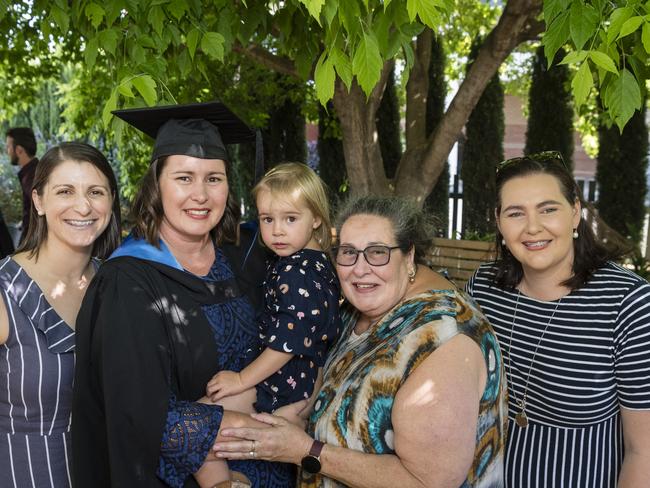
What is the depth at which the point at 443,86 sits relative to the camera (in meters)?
11.8

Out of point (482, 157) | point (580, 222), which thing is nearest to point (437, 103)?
point (482, 157)

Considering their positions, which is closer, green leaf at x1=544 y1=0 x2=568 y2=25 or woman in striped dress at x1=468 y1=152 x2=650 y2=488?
green leaf at x1=544 y1=0 x2=568 y2=25

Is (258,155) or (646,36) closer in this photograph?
(646,36)

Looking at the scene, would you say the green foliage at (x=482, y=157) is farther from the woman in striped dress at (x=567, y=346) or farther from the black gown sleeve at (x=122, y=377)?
the black gown sleeve at (x=122, y=377)

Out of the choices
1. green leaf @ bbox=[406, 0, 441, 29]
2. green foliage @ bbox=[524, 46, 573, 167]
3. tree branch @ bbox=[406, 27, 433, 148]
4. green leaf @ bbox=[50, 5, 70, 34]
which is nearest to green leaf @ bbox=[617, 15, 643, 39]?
green leaf @ bbox=[406, 0, 441, 29]

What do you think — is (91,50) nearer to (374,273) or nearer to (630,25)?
(374,273)

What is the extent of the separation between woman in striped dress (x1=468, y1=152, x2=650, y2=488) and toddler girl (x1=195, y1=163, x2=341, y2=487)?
2.35 feet

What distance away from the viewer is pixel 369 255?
220 cm

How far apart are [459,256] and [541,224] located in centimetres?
424

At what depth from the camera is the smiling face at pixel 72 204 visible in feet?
8.17

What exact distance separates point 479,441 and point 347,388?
1.49 feet

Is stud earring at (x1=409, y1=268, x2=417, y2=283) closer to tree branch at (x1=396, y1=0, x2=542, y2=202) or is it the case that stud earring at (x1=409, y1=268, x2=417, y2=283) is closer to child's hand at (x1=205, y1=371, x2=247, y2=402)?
child's hand at (x1=205, y1=371, x2=247, y2=402)

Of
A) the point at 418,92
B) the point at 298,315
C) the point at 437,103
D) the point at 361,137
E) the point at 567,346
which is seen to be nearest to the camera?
the point at 567,346

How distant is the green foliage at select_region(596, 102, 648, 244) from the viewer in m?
11.6
